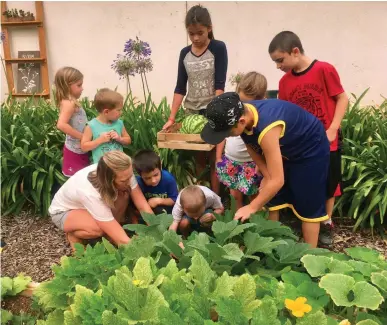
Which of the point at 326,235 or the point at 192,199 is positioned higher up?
the point at 192,199

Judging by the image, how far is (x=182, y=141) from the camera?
323 cm

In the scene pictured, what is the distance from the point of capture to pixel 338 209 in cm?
340

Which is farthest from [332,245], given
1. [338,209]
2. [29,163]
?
[29,163]

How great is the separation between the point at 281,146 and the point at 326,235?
105 centimetres

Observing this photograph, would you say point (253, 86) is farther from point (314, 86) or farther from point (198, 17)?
point (198, 17)

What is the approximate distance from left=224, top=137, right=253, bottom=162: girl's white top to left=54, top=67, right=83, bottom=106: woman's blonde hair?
1.28 metres

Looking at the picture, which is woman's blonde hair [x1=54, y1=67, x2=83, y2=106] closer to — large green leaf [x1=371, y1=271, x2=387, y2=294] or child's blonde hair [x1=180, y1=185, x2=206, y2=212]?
child's blonde hair [x1=180, y1=185, x2=206, y2=212]

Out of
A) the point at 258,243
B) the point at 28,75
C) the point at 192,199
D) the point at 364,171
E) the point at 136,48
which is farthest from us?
the point at 28,75

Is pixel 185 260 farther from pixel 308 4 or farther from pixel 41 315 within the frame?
pixel 308 4

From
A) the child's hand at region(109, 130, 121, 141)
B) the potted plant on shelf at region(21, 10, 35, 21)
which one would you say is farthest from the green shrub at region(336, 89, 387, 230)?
the potted plant on shelf at region(21, 10, 35, 21)

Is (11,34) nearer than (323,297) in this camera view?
No

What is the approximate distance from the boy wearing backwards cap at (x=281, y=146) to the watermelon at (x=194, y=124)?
0.84m

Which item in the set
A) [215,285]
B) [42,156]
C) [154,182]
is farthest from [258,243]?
[42,156]

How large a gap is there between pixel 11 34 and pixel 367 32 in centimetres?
535
